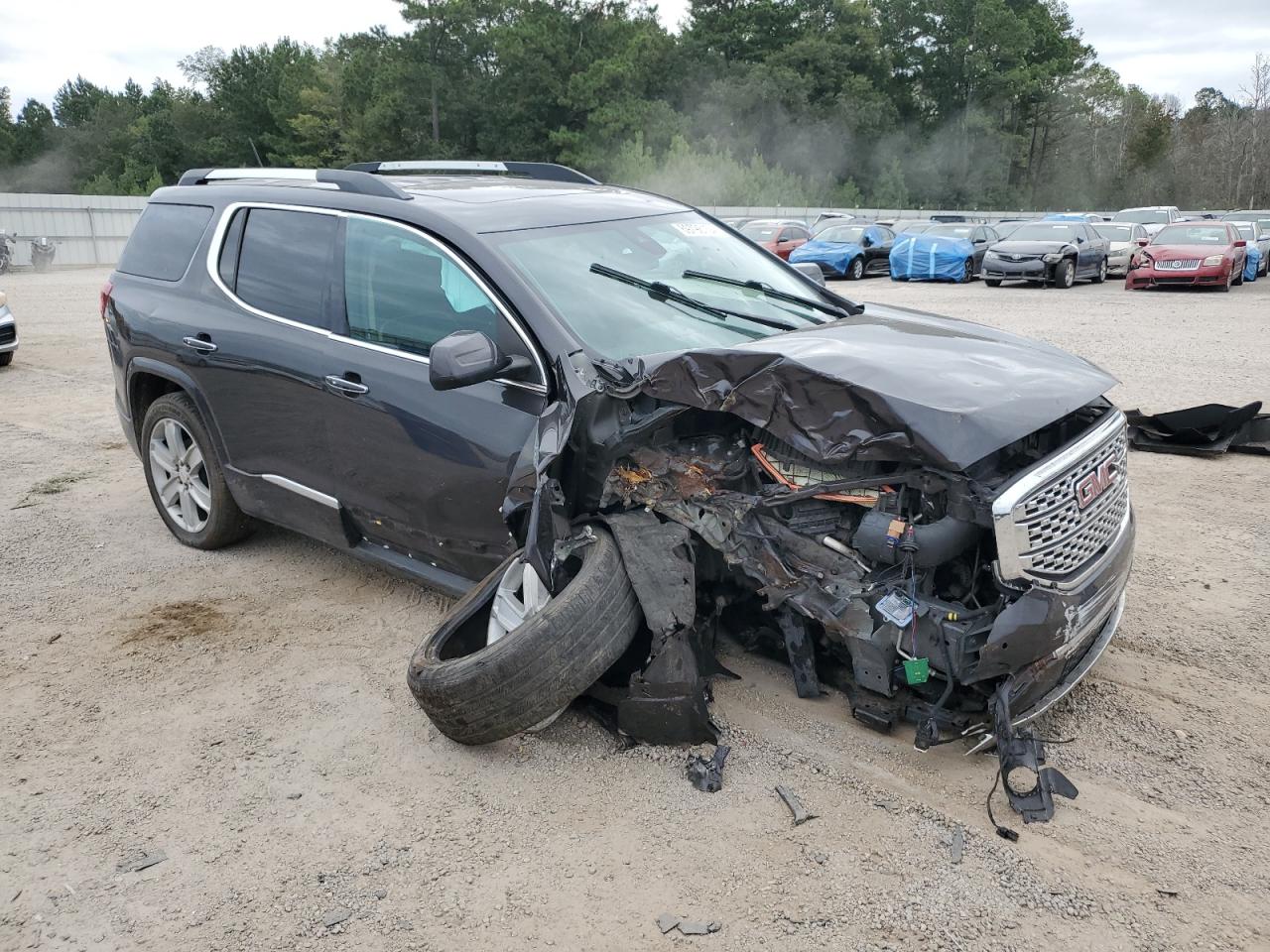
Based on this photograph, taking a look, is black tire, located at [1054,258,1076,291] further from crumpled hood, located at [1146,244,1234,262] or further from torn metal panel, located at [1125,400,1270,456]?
torn metal panel, located at [1125,400,1270,456]

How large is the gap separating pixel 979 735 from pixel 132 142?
80.7 m

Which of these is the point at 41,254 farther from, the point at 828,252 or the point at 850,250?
the point at 850,250

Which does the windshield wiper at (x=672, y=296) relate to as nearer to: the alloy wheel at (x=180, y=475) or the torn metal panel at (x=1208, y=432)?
the alloy wheel at (x=180, y=475)

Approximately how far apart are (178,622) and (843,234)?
72.0 feet

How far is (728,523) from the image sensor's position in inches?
131

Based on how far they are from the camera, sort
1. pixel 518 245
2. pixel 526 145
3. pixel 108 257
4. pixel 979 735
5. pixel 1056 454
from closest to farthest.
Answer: pixel 1056 454, pixel 979 735, pixel 518 245, pixel 108 257, pixel 526 145

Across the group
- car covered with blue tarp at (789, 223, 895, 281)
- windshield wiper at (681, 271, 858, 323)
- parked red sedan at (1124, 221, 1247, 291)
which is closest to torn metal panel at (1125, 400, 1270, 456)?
windshield wiper at (681, 271, 858, 323)

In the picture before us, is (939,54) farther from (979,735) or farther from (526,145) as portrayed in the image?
(979,735)

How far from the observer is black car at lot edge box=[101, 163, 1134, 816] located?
3.01m

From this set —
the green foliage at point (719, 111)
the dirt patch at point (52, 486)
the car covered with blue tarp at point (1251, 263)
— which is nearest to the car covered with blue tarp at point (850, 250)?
the car covered with blue tarp at point (1251, 263)

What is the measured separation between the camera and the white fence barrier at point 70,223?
28.2 metres

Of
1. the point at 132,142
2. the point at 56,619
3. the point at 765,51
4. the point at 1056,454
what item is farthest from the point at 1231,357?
the point at 132,142

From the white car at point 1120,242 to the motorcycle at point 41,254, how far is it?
26612 mm

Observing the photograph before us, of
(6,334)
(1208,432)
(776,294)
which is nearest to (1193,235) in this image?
(1208,432)
